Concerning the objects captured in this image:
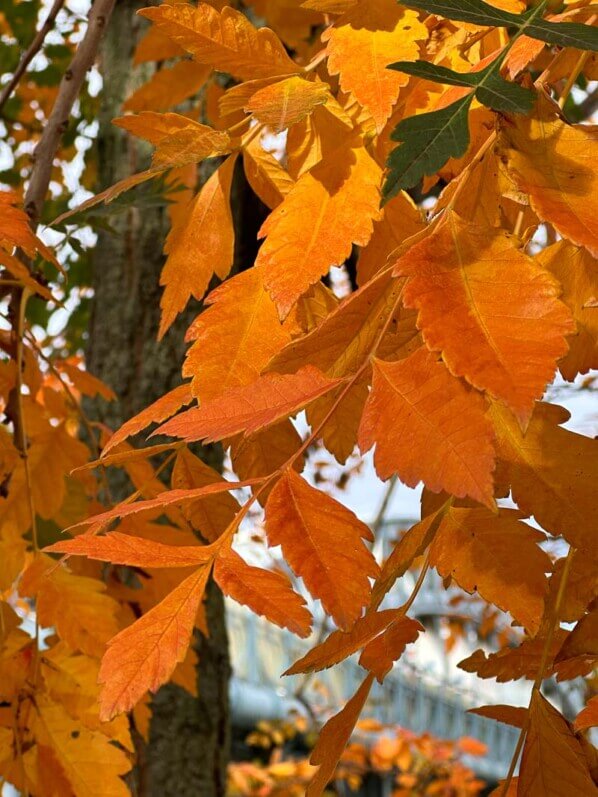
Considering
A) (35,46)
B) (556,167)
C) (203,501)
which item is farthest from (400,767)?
(556,167)

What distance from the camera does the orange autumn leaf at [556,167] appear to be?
41 centimetres

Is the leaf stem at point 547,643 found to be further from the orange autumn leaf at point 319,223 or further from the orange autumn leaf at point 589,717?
the orange autumn leaf at point 319,223

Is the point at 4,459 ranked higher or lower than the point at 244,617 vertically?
lower

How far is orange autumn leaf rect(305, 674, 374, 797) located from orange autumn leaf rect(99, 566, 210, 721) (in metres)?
0.10

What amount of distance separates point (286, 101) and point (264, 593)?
0.78ft

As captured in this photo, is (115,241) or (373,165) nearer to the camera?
(373,165)

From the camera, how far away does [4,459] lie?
77cm

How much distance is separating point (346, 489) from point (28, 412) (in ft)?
10.8

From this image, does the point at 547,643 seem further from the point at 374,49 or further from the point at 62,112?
the point at 62,112

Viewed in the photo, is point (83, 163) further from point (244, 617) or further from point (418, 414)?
point (244, 617)

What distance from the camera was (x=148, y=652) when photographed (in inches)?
16.3

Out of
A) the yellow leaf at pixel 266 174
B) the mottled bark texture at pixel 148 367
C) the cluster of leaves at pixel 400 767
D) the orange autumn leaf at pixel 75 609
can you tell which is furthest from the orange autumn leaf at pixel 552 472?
the cluster of leaves at pixel 400 767

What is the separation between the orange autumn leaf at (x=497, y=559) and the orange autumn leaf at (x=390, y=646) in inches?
1.3

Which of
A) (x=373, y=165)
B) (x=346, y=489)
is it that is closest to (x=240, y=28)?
(x=373, y=165)
